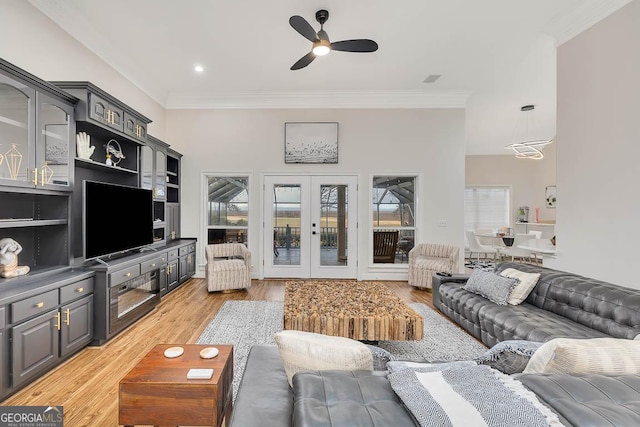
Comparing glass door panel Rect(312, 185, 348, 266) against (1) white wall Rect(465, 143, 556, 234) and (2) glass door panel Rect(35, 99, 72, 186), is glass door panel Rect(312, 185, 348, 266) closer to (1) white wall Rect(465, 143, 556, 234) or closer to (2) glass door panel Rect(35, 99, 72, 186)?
(2) glass door panel Rect(35, 99, 72, 186)

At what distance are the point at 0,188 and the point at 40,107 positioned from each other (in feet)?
2.47

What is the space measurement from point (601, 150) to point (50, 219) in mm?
5534

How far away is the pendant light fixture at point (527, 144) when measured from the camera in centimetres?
565

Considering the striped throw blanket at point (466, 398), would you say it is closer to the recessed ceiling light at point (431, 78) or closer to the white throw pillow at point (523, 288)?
the white throw pillow at point (523, 288)

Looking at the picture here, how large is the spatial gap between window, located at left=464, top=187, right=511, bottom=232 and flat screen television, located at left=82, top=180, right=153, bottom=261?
8.27 metres

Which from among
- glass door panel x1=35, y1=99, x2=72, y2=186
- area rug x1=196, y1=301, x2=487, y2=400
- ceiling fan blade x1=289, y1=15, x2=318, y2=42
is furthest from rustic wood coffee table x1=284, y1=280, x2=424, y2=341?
ceiling fan blade x1=289, y1=15, x2=318, y2=42

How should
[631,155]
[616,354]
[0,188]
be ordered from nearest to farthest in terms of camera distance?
[616,354]
[0,188]
[631,155]

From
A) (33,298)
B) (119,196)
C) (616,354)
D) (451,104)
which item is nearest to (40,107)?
(119,196)

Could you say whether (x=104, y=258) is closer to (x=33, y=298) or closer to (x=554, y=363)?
(x=33, y=298)

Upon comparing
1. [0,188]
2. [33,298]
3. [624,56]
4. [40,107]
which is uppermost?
[624,56]

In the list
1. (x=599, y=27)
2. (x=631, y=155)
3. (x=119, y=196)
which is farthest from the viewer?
(x=119, y=196)

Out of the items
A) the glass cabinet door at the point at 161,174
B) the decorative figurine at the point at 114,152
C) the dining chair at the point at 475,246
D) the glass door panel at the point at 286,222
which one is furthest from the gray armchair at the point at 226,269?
the dining chair at the point at 475,246

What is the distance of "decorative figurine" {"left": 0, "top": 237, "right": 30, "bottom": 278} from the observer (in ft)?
7.22

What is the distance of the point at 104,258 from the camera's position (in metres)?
3.08
